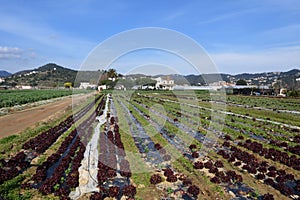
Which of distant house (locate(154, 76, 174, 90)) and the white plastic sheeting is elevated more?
distant house (locate(154, 76, 174, 90))

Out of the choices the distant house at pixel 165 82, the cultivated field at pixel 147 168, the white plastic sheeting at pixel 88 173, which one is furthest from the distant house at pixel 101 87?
the white plastic sheeting at pixel 88 173

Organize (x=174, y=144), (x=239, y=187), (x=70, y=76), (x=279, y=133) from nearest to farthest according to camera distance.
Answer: (x=239, y=187) → (x=174, y=144) → (x=279, y=133) → (x=70, y=76)

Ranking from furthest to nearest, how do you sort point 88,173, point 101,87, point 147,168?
point 101,87, point 147,168, point 88,173

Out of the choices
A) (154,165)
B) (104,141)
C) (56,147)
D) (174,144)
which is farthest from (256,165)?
(56,147)

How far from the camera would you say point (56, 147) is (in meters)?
13.6

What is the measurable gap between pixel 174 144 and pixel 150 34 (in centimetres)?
653

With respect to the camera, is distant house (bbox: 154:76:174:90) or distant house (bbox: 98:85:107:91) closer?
distant house (bbox: 154:76:174:90)

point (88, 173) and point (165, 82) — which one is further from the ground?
point (165, 82)

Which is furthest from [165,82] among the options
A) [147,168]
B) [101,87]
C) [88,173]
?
[88,173]

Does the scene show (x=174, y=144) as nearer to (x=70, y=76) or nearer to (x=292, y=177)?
(x=292, y=177)

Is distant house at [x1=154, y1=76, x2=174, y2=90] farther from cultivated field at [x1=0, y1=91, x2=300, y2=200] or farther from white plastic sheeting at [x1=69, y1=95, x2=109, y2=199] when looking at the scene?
white plastic sheeting at [x1=69, y1=95, x2=109, y2=199]

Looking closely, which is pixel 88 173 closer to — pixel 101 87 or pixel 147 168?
pixel 147 168

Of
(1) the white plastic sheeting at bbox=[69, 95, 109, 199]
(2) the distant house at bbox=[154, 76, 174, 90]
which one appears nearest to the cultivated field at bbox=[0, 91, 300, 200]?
(1) the white plastic sheeting at bbox=[69, 95, 109, 199]

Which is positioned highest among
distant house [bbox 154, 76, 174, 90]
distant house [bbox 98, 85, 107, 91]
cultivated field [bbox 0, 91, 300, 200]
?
distant house [bbox 154, 76, 174, 90]
